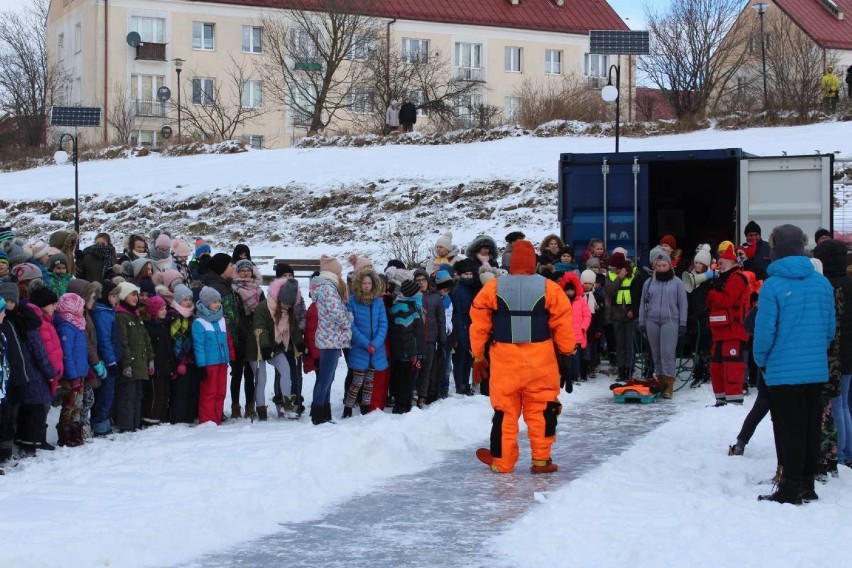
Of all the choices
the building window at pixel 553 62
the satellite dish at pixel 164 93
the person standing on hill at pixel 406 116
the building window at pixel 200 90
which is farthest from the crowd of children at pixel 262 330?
the building window at pixel 553 62

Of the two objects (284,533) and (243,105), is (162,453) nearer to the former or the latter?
(284,533)

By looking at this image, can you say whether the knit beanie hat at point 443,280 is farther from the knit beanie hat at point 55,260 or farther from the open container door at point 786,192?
the open container door at point 786,192

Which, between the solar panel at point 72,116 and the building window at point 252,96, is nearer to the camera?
the solar panel at point 72,116

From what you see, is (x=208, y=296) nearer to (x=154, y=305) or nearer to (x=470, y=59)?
(x=154, y=305)

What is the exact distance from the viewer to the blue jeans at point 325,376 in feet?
42.5

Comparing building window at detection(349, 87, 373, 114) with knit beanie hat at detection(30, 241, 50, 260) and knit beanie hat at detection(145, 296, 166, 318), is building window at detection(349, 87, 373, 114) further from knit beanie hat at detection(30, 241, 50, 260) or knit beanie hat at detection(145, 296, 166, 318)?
knit beanie hat at detection(145, 296, 166, 318)

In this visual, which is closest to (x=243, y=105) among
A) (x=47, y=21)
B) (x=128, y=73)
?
(x=128, y=73)

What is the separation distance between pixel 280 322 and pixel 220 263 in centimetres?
87

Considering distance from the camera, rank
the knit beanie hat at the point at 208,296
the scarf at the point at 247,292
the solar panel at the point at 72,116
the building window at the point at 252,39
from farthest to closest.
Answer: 1. the building window at the point at 252,39
2. the solar panel at the point at 72,116
3. the scarf at the point at 247,292
4. the knit beanie hat at the point at 208,296

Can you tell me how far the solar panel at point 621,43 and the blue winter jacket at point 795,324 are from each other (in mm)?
20209

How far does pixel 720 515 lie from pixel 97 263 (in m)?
8.88

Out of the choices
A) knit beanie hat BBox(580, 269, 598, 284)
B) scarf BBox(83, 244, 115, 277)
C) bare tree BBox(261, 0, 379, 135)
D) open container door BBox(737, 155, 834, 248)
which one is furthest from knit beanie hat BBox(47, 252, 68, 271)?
bare tree BBox(261, 0, 379, 135)

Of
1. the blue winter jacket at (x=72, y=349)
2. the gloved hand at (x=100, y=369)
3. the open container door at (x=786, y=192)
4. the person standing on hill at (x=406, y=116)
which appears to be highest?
the person standing on hill at (x=406, y=116)

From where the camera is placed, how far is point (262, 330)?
13.4 meters
